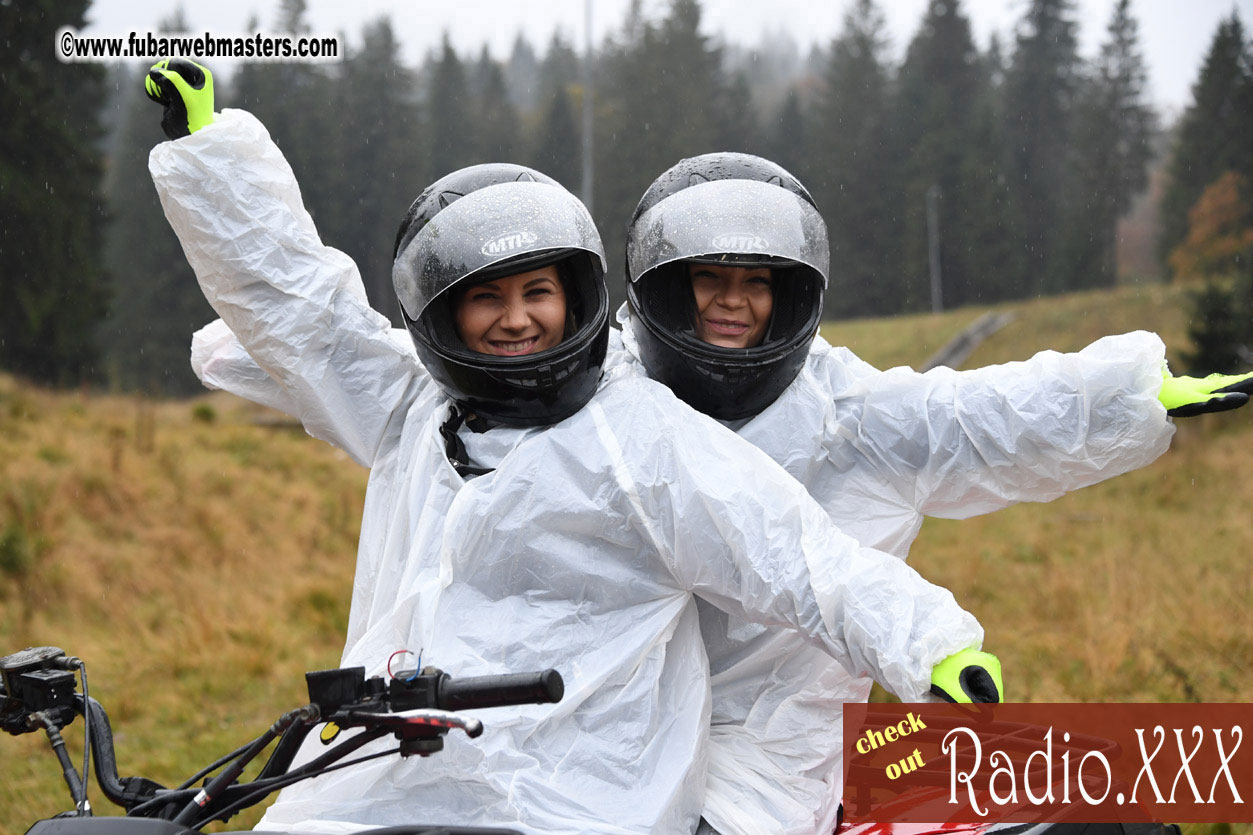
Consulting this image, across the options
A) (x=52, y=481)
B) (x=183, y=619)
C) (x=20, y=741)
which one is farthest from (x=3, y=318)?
(x=20, y=741)

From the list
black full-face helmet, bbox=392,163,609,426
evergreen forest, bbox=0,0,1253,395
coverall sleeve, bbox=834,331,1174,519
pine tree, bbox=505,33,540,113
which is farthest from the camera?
pine tree, bbox=505,33,540,113

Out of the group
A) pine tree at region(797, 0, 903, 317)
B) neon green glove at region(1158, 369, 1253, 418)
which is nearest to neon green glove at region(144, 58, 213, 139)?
neon green glove at region(1158, 369, 1253, 418)

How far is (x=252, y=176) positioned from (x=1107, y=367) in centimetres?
216

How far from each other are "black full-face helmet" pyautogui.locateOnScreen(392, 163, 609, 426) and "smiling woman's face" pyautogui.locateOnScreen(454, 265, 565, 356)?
38mm

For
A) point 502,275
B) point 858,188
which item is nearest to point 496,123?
point 858,188

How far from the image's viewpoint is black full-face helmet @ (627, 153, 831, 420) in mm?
3018

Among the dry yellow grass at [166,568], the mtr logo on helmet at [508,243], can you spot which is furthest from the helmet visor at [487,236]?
the dry yellow grass at [166,568]

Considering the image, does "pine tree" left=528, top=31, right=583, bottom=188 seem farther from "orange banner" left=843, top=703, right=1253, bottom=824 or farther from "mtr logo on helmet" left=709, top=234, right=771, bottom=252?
"orange banner" left=843, top=703, right=1253, bottom=824

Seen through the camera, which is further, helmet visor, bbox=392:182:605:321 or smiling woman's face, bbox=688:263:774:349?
smiling woman's face, bbox=688:263:774:349

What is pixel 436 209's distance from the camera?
9.10 ft

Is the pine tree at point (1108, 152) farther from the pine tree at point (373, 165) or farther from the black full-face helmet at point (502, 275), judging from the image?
the black full-face helmet at point (502, 275)

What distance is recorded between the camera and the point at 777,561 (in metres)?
2.28

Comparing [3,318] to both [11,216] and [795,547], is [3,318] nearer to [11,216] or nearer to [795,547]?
[11,216]

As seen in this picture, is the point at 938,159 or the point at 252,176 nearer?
the point at 252,176
